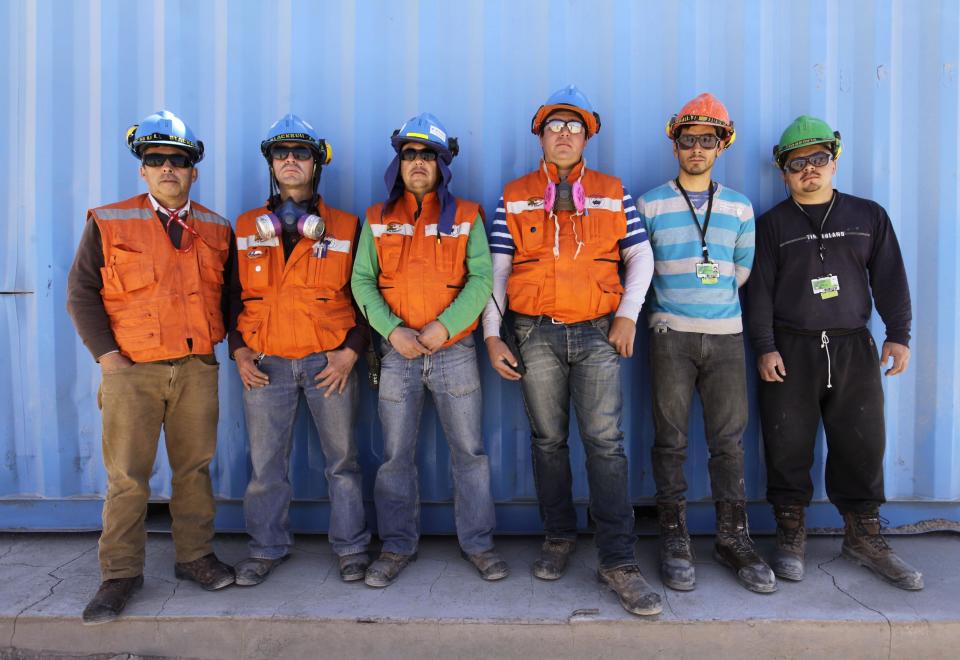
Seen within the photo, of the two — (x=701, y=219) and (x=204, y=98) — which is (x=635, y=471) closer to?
(x=701, y=219)

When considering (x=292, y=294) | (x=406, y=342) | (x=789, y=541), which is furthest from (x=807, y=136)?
(x=292, y=294)

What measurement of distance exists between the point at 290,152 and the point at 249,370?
121 centimetres

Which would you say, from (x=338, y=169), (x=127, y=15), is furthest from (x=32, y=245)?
(x=338, y=169)

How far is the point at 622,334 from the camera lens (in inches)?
121

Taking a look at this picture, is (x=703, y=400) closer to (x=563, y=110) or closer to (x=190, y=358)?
(x=563, y=110)

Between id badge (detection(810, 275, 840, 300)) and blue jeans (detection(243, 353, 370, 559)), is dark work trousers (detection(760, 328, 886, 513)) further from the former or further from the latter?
blue jeans (detection(243, 353, 370, 559))

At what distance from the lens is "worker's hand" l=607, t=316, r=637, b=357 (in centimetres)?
308

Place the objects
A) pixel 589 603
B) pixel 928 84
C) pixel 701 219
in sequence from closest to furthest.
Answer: pixel 589 603, pixel 701 219, pixel 928 84

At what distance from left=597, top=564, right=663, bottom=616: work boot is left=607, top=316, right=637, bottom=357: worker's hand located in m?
1.12

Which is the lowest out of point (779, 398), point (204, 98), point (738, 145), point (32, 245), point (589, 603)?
point (589, 603)

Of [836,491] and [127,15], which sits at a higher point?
[127,15]

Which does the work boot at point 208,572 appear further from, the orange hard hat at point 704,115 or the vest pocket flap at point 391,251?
the orange hard hat at point 704,115

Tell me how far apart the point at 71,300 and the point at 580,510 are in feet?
10.3

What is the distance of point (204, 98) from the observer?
372cm
